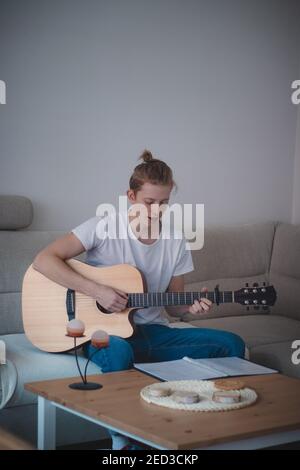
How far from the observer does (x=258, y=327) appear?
11.4 feet

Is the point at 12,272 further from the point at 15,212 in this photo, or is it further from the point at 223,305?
the point at 223,305

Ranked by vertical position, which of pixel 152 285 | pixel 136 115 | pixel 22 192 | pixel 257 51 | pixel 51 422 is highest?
pixel 257 51

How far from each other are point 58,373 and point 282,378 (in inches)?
30.2

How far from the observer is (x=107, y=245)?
2975 mm

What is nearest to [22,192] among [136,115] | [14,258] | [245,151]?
[14,258]

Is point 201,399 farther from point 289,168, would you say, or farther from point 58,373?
point 289,168

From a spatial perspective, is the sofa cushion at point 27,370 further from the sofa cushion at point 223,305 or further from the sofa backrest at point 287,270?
Answer: the sofa backrest at point 287,270

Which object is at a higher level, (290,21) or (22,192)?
(290,21)

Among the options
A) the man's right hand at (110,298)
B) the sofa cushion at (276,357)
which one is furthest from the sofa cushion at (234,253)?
the man's right hand at (110,298)

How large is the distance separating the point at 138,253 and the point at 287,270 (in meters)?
1.13

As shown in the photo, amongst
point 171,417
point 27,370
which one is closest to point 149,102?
point 27,370

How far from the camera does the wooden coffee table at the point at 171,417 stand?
191cm

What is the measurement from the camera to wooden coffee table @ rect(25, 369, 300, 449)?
6.25 feet

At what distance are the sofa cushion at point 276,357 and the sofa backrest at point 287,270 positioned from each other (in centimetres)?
56
